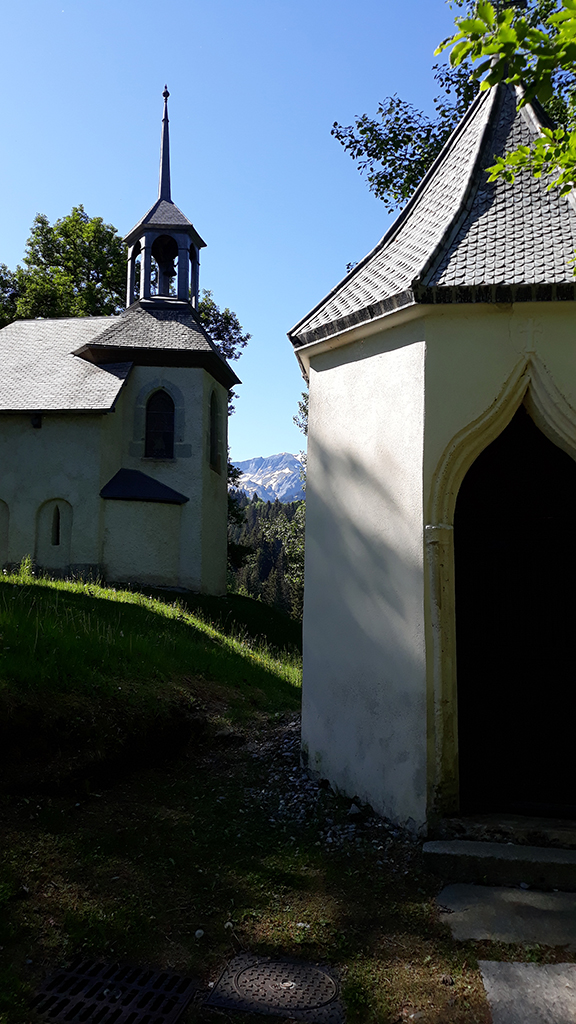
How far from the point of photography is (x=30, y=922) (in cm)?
357

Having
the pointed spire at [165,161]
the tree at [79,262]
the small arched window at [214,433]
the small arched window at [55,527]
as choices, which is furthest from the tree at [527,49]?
the tree at [79,262]

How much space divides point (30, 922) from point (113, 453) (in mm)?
16894

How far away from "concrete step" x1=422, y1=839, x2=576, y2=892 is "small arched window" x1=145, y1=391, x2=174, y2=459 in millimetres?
17242

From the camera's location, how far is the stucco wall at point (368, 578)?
4.89m

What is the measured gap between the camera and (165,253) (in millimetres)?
23344

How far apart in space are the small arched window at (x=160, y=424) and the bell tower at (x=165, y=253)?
3.85 meters

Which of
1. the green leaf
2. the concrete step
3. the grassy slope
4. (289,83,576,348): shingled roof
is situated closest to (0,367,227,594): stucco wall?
the grassy slope

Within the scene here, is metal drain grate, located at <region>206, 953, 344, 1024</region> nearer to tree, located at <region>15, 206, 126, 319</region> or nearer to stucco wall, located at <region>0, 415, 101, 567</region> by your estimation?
stucco wall, located at <region>0, 415, 101, 567</region>

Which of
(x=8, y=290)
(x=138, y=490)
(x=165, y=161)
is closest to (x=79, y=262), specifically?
(x=8, y=290)

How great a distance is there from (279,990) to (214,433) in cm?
1990

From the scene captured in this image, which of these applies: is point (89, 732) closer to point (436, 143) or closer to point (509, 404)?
point (509, 404)

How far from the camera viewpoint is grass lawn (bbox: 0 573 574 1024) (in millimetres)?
3404

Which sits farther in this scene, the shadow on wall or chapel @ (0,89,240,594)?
chapel @ (0,89,240,594)

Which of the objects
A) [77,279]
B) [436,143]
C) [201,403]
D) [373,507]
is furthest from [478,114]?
[77,279]
